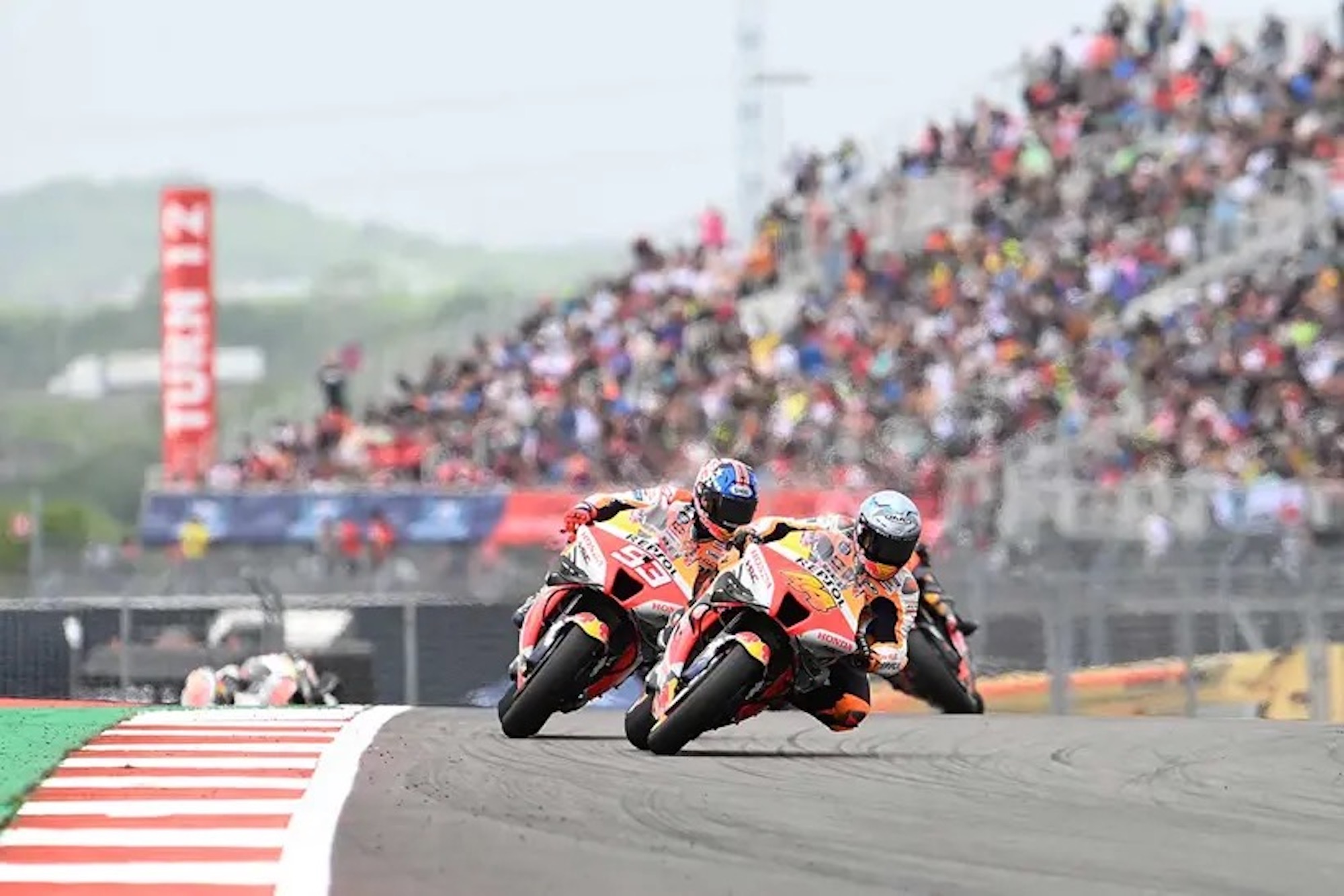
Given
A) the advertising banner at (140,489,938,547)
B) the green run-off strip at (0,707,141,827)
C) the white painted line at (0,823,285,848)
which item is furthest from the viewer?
the advertising banner at (140,489,938,547)

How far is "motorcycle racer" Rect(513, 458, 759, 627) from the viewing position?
39.8 feet

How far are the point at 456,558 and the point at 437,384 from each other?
11.1 metres

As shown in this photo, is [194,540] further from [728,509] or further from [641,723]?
[641,723]

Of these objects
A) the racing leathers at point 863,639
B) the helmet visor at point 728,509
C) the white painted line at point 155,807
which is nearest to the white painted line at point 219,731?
the helmet visor at point 728,509

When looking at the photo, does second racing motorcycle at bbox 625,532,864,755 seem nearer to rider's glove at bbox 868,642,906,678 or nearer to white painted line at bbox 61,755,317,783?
rider's glove at bbox 868,642,906,678

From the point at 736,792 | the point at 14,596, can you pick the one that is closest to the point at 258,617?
the point at 14,596

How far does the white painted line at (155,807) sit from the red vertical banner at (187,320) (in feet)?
91.8

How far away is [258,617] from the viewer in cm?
1959

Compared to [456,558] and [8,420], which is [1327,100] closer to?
[456,558]

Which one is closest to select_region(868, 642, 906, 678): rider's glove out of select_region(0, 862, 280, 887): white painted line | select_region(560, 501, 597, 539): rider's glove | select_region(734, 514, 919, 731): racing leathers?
select_region(734, 514, 919, 731): racing leathers

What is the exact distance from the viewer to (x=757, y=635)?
36.5 feet

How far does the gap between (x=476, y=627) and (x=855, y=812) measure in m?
10.3

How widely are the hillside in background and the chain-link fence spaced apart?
86986mm

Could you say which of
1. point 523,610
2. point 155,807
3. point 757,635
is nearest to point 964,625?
point 523,610
